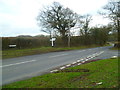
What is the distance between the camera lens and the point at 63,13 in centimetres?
3728

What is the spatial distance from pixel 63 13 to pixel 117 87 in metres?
34.1

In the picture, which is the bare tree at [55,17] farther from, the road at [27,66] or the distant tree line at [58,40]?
the road at [27,66]

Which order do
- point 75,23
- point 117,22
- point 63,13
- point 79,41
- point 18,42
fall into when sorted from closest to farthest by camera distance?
point 18,42 < point 117,22 < point 63,13 < point 75,23 < point 79,41

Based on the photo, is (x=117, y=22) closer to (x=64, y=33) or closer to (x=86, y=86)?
(x=64, y=33)

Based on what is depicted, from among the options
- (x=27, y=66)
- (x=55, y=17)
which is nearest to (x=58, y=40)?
(x=55, y=17)

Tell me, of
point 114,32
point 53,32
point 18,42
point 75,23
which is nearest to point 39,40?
point 18,42

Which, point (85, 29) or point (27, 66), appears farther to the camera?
point (85, 29)

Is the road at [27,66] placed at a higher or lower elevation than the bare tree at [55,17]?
lower

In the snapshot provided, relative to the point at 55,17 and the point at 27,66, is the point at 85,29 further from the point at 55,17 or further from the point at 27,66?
the point at 27,66

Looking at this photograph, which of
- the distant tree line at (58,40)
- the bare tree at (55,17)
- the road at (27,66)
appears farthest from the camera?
the bare tree at (55,17)

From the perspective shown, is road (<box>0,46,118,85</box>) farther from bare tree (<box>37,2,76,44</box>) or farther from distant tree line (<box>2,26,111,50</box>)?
bare tree (<box>37,2,76,44</box>)

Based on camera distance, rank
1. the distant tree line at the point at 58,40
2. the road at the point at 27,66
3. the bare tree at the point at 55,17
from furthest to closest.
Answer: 1. the bare tree at the point at 55,17
2. the distant tree line at the point at 58,40
3. the road at the point at 27,66

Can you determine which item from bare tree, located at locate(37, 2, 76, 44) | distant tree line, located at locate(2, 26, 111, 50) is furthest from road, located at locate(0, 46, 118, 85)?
bare tree, located at locate(37, 2, 76, 44)

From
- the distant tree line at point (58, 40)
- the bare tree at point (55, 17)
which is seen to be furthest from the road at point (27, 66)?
the bare tree at point (55, 17)
